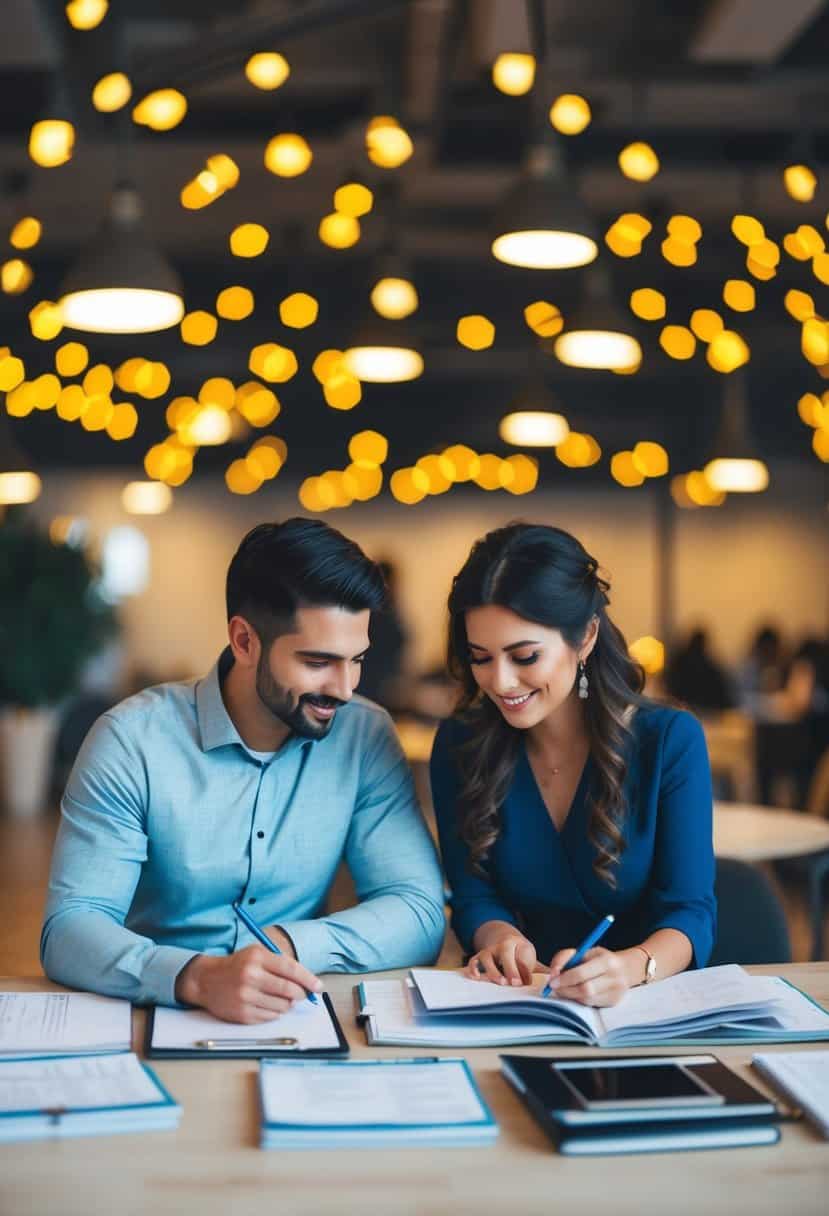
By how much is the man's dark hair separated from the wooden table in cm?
95

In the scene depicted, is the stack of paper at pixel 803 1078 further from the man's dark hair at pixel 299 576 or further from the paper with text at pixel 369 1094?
the man's dark hair at pixel 299 576

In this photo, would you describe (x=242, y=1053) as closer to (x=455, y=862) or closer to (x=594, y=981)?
(x=594, y=981)

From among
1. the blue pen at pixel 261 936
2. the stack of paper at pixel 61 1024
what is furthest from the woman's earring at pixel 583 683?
the stack of paper at pixel 61 1024

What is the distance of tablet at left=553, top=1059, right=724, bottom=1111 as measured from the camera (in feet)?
4.82

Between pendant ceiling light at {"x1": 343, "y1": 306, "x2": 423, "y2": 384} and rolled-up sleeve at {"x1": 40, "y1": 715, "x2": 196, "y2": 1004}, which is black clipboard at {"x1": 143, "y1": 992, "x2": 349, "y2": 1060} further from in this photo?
pendant ceiling light at {"x1": 343, "y1": 306, "x2": 423, "y2": 384}

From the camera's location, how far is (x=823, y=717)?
796cm

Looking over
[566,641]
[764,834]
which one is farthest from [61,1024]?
[764,834]

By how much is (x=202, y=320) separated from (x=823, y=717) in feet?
14.3

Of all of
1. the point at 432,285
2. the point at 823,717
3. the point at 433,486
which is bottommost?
the point at 823,717

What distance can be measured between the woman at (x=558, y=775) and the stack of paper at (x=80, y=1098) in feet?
2.61

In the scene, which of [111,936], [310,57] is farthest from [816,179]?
[111,936]

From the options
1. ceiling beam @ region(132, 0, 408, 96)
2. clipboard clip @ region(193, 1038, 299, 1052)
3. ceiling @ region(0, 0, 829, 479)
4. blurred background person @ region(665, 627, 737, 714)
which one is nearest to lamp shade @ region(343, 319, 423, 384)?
ceiling @ region(0, 0, 829, 479)

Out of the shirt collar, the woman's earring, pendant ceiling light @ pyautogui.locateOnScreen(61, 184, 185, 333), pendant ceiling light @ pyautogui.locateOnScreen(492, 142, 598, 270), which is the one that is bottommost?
the shirt collar

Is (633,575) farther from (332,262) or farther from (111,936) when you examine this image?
(111,936)
